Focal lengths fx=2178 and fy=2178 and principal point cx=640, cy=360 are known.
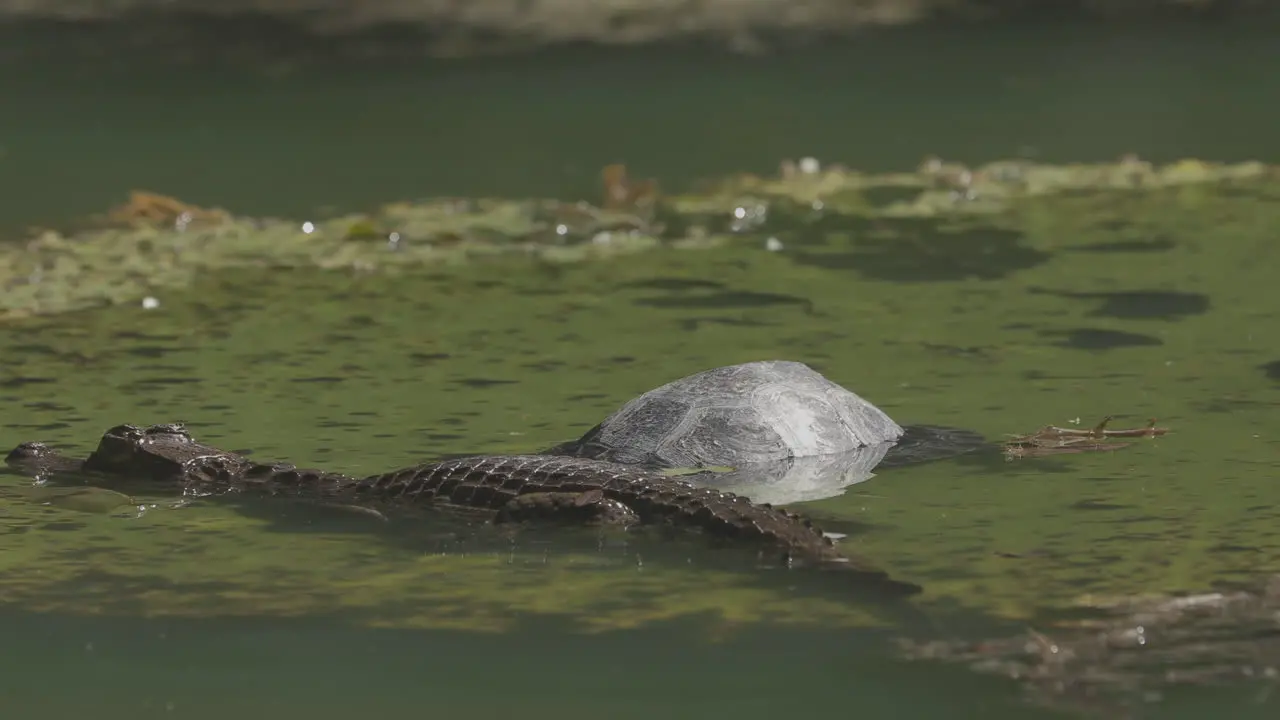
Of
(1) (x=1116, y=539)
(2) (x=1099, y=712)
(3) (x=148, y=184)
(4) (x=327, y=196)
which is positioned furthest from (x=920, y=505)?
(3) (x=148, y=184)

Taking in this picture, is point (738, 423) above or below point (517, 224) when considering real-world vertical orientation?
below

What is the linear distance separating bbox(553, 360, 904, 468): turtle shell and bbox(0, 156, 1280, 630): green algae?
0.25 m

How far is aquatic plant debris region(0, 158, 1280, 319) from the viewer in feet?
26.1

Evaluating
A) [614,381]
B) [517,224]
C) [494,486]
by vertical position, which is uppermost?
[517,224]

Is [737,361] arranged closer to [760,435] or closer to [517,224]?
[760,435]

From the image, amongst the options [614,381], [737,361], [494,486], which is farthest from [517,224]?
[494,486]

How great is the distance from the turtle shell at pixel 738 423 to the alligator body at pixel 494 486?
162 mm

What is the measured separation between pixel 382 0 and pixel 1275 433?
8701 mm

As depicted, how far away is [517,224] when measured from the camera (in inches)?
344

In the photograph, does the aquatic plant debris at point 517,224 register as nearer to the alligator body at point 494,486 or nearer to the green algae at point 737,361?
the green algae at point 737,361

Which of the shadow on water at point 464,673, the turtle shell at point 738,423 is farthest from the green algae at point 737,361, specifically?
the turtle shell at point 738,423

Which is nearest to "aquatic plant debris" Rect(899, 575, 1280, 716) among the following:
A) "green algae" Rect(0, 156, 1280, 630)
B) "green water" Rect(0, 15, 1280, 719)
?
"green water" Rect(0, 15, 1280, 719)

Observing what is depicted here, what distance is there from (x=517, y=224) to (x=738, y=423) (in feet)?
12.1

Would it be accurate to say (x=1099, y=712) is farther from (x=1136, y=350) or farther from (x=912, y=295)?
(x=912, y=295)
